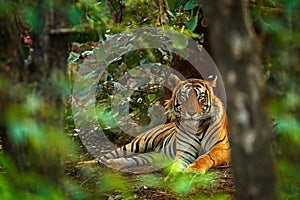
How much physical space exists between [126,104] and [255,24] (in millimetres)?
1943

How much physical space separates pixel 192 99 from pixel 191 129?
0.82 feet

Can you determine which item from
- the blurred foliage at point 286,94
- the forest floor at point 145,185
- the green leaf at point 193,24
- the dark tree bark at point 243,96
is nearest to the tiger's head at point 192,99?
the forest floor at point 145,185

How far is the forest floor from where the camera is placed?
3445mm

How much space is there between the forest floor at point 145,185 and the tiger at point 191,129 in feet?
0.81

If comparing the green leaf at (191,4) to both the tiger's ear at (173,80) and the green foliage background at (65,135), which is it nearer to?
the green foliage background at (65,135)

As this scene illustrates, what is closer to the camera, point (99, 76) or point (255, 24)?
point (255, 24)

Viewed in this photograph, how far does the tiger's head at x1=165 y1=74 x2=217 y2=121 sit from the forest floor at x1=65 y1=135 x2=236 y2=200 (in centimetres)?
50

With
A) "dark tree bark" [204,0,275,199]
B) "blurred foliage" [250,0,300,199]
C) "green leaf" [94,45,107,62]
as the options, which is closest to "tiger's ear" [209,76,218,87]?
"green leaf" [94,45,107,62]

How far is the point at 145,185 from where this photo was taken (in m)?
3.91

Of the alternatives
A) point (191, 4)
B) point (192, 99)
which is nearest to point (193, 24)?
point (191, 4)

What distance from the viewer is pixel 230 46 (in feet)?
4.24

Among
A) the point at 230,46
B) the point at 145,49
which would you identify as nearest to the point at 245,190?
the point at 230,46

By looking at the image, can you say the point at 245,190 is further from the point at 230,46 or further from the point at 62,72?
the point at 62,72

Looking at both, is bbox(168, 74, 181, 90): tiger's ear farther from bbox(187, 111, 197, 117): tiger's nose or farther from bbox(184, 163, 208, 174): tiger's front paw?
bbox(184, 163, 208, 174): tiger's front paw
